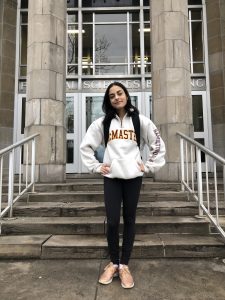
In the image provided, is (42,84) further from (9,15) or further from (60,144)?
(9,15)

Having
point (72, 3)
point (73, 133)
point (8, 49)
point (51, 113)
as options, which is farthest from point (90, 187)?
point (72, 3)

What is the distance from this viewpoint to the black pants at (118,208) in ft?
10.3

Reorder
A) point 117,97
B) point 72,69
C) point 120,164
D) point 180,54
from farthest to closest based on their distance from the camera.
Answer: point 72,69
point 180,54
point 117,97
point 120,164

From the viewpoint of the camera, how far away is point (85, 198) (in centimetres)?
554

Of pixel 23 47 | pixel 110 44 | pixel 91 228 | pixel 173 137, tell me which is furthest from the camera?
pixel 110 44

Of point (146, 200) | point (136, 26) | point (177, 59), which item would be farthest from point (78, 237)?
point (136, 26)

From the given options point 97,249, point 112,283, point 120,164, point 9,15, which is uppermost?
point 9,15

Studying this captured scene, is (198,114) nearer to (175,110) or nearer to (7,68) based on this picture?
(175,110)

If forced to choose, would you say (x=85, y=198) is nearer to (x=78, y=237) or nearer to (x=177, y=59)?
(x=78, y=237)

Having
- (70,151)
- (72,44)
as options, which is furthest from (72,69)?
(70,151)

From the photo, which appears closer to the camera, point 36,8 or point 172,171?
point 172,171

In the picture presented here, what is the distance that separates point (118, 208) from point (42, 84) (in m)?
5.02

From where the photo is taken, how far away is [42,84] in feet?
24.1

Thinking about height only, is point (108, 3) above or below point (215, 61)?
above
